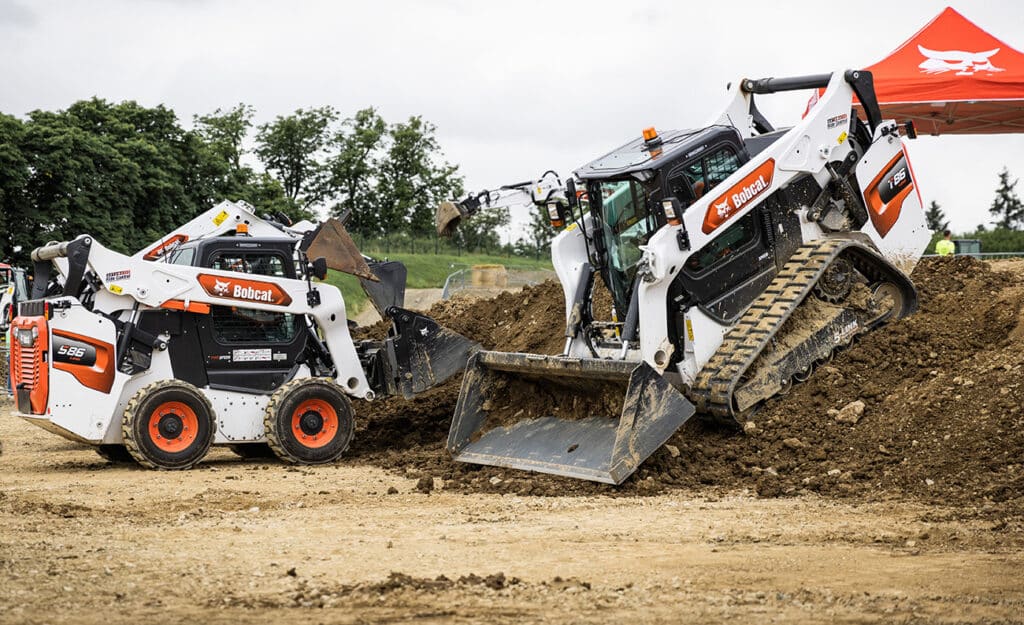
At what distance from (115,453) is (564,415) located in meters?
4.75

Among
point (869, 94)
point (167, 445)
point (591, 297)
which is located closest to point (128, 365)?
point (167, 445)

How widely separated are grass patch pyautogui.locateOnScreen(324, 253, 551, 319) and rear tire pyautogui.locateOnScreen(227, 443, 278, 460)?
19217 millimetres

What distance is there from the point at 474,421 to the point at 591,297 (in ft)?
5.54

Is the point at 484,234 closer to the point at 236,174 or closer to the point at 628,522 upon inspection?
the point at 236,174

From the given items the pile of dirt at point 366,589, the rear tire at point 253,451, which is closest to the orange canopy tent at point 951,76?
the rear tire at point 253,451

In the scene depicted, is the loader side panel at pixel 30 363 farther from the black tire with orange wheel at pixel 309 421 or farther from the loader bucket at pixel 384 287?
the loader bucket at pixel 384 287

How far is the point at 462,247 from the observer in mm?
59781

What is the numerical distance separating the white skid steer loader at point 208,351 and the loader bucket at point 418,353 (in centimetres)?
1

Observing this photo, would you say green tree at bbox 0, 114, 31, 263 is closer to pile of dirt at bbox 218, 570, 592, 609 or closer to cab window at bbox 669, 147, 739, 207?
cab window at bbox 669, 147, 739, 207

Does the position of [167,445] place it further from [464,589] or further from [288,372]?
[464,589]

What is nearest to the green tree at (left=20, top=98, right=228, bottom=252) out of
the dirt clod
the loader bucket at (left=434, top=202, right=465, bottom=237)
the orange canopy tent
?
the orange canopy tent

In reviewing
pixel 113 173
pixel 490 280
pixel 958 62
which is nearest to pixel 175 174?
pixel 113 173

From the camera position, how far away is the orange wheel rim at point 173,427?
37.0 ft

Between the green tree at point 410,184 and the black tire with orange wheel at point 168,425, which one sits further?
the green tree at point 410,184
